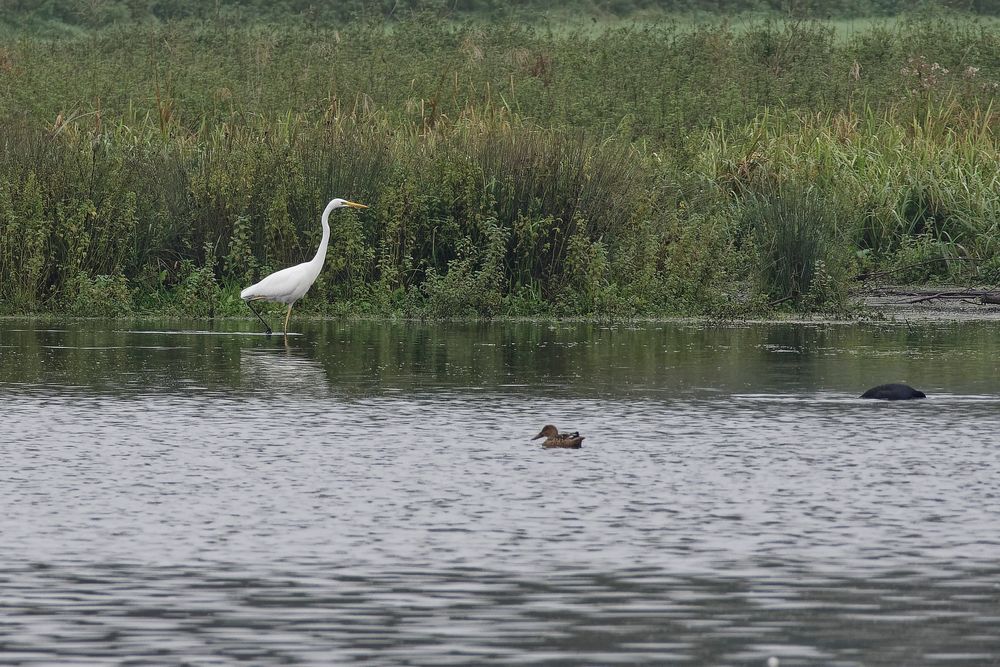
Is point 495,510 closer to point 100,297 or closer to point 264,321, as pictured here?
point 264,321

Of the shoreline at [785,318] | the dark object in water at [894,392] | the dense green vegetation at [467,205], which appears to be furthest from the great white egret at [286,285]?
the dark object in water at [894,392]

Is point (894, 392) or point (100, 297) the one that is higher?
point (100, 297)

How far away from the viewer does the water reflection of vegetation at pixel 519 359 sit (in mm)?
13703

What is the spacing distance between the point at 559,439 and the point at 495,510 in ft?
5.80

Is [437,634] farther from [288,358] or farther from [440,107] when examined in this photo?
[440,107]

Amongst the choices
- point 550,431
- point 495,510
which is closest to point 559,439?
point 550,431

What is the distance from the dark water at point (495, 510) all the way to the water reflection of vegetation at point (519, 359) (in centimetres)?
7

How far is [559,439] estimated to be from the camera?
10.5m

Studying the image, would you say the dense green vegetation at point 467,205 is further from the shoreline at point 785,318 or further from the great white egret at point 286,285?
the great white egret at point 286,285

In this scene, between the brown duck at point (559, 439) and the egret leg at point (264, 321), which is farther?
the egret leg at point (264, 321)

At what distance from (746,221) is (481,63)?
10.9 metres

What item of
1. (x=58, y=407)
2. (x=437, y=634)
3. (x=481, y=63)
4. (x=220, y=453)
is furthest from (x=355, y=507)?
(x=481, y=63)

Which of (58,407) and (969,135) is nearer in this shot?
(58,407)

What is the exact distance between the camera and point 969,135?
2322 centimetres
